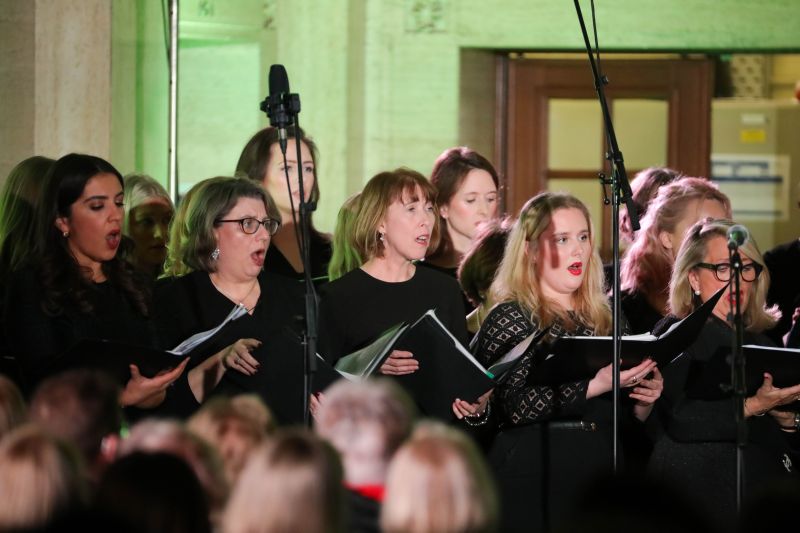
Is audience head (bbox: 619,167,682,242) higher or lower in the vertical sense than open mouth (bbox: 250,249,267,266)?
higher

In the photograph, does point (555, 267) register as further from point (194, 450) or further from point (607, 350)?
point (194, 450)

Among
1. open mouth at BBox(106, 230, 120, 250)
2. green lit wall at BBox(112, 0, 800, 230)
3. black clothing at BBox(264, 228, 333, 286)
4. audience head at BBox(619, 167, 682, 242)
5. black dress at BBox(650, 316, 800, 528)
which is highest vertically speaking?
green lit wall at BBox(112, 0, 800, 230)

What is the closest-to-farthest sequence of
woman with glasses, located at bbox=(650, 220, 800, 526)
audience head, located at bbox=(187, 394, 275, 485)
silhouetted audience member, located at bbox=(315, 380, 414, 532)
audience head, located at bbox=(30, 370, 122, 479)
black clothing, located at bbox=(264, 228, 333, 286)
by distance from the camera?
1. silhouetted audience member, located at bbox=(315, 380, 414, 532)
2. audience head, located at bbox=(30, 370, 122, 479)
3. audience head, located at bbox=(187, 394, 275, 485)
4. woman with glasses, located at bbox=(650, 220, 800, 526)
5. black clothing, located at bbox=(264, 228, 333, 286)

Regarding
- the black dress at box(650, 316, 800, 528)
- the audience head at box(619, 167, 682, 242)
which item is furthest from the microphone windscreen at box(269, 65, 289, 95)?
the audience head at box(619, 167, 682, 242)

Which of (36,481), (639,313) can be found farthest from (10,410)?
(639,313)

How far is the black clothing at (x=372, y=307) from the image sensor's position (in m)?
5.27

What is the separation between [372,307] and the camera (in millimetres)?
5312

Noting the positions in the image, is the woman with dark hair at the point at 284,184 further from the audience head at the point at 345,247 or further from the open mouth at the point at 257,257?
the open mouth at the point at 257,257

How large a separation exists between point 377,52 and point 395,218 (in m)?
3.41

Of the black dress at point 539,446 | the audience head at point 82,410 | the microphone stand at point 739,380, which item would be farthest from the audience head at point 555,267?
the audience head at point 82,410

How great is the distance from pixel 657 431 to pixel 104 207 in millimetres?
Result: 2194

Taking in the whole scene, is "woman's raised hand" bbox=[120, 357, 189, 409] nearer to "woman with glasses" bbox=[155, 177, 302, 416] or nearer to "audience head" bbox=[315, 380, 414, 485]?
"woman with glasses" bbox=[155, 177, 302, 416]

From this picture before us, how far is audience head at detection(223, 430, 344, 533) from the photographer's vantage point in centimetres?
269

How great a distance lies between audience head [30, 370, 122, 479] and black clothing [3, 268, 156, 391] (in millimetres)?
Result: 1288
